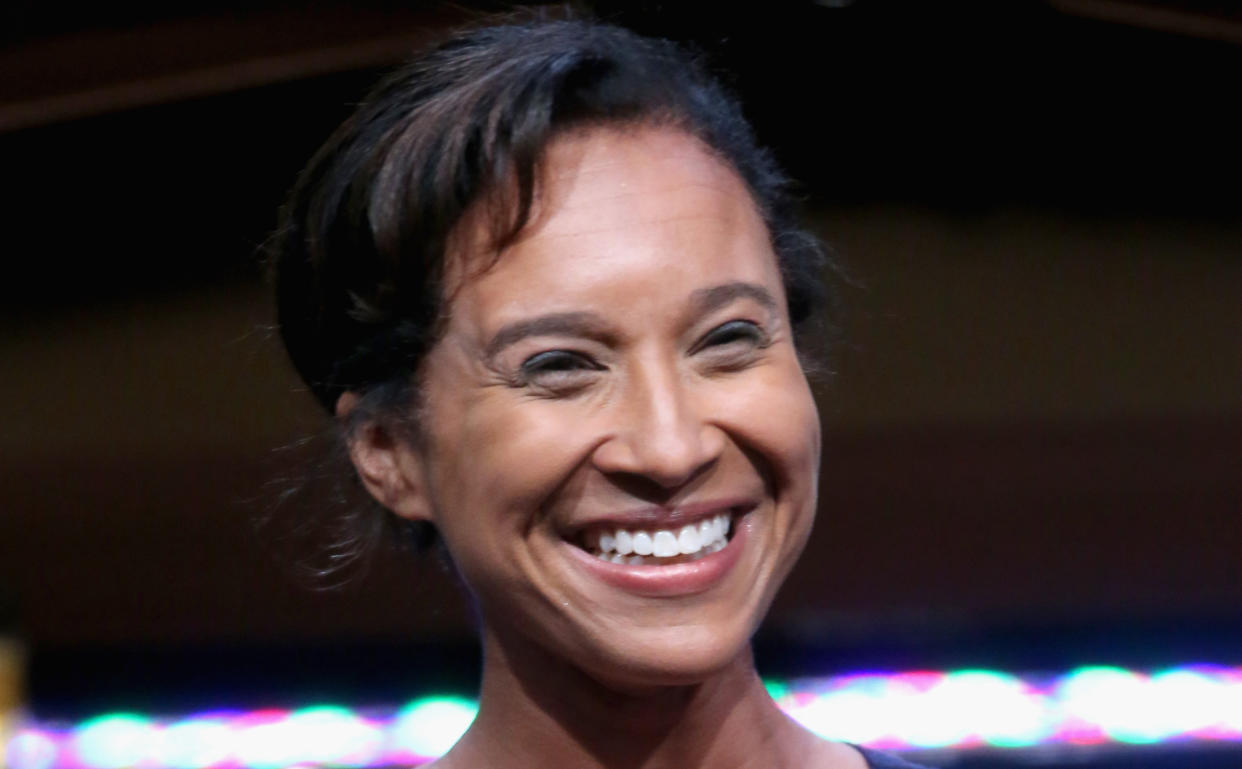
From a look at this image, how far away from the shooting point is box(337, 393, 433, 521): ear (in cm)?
149

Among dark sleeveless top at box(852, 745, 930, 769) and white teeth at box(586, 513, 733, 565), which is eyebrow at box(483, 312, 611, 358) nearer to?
white teeth at box(586, 513, 733, 565)

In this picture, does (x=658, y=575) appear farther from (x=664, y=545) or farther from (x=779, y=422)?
(x=779, y=422)

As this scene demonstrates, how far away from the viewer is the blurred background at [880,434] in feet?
10.6

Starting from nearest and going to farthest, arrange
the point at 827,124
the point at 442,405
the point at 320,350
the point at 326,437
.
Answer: the point at 442,405 < the point at 320,350 < the point at 326,437 < the point at 827,124

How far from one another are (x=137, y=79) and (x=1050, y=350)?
5.93ft

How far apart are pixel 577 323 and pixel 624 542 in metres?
0.18

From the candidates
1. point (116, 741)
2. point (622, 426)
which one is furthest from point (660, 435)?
point (116, 741)

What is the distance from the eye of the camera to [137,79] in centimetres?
274

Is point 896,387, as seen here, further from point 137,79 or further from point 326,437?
point 326,437

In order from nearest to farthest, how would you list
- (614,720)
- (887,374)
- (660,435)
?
(660,435)
(614,720)
(887,374)

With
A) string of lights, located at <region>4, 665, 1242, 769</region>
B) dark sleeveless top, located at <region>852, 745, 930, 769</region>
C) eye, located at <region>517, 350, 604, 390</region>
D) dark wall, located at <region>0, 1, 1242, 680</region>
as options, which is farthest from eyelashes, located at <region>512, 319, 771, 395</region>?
string of lights, located at <region>4, 665, 1242, 769</region>

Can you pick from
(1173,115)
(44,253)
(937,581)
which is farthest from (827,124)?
(44,253)

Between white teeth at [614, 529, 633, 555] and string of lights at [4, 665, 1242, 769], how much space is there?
2.05 m

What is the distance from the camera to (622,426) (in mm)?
1326
